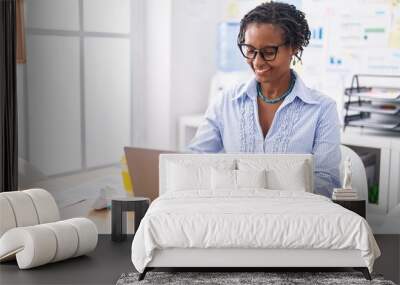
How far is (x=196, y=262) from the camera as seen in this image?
383 cm

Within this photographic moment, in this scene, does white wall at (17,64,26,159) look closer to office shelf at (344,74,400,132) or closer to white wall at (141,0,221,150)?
white wall at (141,0,221,150)

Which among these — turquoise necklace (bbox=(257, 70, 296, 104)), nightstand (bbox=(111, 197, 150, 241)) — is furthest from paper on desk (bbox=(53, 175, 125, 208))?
turquoise necklace (bbox=(257, 70, 296, 104))

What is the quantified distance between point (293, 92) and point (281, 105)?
0.12 m

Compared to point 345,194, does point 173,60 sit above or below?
above

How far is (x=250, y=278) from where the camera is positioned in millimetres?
3848

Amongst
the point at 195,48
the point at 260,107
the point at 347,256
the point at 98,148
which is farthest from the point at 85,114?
the point at 347,256

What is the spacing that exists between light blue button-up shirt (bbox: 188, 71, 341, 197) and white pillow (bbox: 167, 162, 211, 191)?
1.64 ft

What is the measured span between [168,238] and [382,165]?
2.14 meters

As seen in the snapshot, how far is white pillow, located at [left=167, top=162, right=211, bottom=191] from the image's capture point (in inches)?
175

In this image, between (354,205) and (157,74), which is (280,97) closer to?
(354,205)

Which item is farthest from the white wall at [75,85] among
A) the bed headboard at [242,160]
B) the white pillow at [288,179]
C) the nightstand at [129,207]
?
the white pillow at [288,179]

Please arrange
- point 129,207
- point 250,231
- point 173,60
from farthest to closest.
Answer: point 173,60 → point 129,207 → point 250,231

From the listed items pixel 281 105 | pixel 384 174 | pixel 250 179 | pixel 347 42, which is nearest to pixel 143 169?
pixel 250 179

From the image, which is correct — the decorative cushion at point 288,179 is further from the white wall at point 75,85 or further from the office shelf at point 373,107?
the white wall at point 75,85
